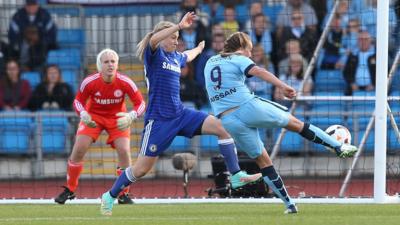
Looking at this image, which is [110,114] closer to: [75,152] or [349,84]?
[75,152]

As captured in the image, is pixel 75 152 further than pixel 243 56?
Yes

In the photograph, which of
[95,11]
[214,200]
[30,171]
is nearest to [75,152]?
[214,200]

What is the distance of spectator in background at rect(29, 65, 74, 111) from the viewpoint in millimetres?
19562

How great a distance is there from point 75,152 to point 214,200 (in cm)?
197

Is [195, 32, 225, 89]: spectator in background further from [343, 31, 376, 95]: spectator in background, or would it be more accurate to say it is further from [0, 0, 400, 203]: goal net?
[343, 31, 376, 95]: spectator in background

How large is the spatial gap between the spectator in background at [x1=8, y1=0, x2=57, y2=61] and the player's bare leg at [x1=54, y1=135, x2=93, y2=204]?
6.23m

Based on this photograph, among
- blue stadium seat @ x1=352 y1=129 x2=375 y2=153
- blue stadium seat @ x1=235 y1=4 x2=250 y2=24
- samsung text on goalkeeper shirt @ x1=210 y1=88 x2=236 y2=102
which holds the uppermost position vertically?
A: blue stadium seat @ x1=235 y1=4 x2=250 y2=24

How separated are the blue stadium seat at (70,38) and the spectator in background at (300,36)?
3908mm

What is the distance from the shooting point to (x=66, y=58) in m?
20.7

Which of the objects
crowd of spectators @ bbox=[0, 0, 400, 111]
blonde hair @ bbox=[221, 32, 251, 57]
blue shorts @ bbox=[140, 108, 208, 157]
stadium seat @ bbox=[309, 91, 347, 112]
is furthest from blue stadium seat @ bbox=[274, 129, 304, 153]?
blonde hair @ bbox=[221, 32, 251, 57]

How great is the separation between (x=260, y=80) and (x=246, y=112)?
22.8 feet

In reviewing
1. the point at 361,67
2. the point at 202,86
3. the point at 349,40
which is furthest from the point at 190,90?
the point at 361,67

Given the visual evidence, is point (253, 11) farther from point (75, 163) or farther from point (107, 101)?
point (75, 163)

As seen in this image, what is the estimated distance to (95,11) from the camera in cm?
2070
